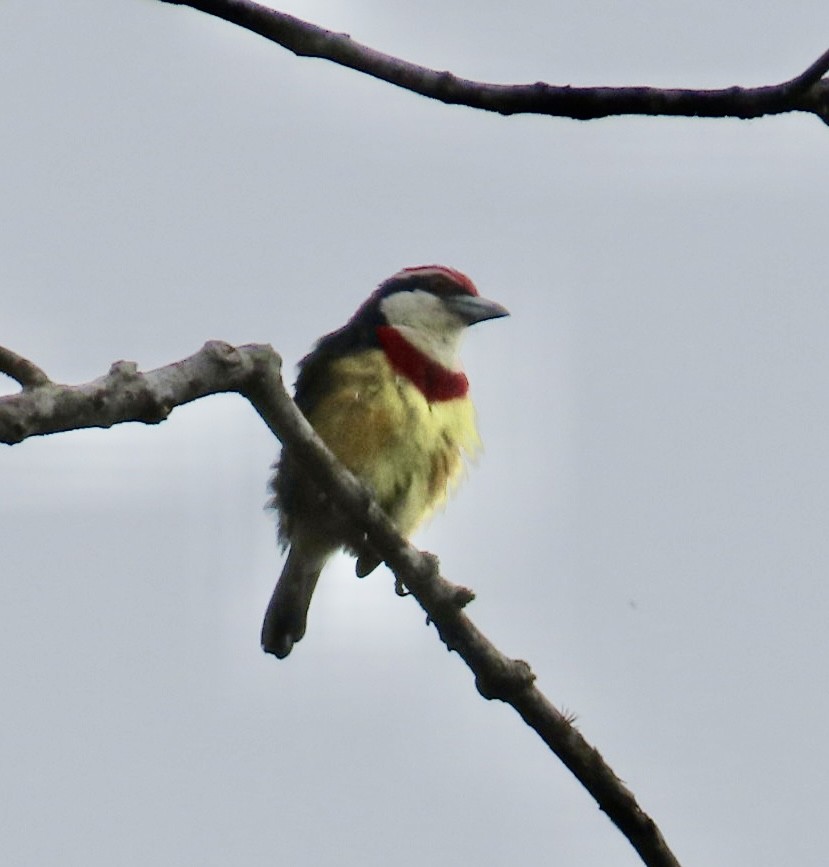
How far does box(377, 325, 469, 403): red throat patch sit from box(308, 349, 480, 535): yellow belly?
4 cm

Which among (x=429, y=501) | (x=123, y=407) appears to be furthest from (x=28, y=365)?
(x=429, y=501)

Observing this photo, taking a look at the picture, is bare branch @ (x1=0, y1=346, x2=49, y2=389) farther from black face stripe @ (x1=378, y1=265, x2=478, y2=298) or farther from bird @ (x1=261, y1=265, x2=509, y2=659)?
black face stripe @ (x1=378, y1=265, x2=478, y2=298)

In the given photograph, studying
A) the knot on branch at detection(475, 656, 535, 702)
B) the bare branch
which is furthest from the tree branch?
the knot on branch at detection(475, 656, 535, 702)

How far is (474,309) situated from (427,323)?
0.28 metres

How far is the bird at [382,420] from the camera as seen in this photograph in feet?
17.1

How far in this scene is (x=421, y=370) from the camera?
544cm

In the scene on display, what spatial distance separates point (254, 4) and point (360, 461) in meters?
2.41

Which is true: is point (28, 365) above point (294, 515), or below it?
above

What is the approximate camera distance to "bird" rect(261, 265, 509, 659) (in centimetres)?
522

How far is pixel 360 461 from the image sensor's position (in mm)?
5211

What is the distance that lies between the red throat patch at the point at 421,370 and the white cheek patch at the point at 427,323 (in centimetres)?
5

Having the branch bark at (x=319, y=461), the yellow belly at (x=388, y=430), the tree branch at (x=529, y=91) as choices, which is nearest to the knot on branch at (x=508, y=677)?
the branch bark at (x=319, y=461)

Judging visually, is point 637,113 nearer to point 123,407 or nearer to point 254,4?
point 254,4

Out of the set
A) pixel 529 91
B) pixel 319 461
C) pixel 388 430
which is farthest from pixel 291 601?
A: pixel 529 91
